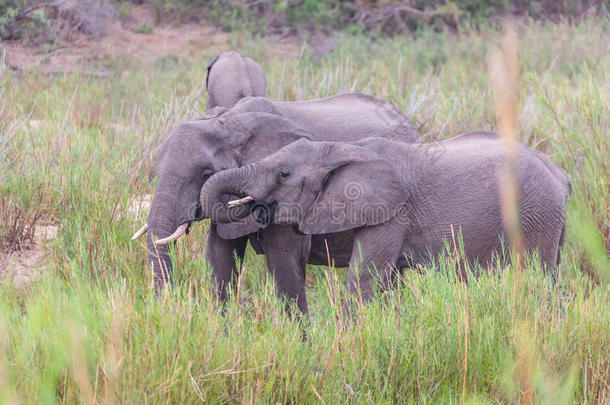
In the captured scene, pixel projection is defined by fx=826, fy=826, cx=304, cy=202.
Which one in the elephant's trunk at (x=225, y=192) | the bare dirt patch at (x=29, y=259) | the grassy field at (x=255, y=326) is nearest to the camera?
the grassy field at (x=255, y=326)

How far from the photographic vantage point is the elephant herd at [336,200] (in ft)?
13.3

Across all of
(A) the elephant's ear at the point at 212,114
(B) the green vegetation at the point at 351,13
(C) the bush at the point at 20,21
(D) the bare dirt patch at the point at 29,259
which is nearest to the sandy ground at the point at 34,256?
(D) the bare dirt patch at the point at 29,259

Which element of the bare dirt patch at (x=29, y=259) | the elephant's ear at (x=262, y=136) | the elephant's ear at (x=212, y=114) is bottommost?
the bare dirt patch at (x=29, y=259)

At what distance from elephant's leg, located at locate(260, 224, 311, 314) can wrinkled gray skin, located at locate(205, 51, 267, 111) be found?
79.9 inches

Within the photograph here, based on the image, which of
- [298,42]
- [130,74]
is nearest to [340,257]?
[130,74]

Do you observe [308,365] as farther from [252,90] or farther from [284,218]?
[252,90]

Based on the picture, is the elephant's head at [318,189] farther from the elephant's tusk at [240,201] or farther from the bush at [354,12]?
the bush at [354,12]

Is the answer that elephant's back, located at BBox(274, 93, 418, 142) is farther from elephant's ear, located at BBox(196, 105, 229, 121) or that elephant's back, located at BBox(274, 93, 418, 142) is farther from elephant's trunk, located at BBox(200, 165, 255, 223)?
elephant's trunk, located at BBox(200, 165, 255, 223)

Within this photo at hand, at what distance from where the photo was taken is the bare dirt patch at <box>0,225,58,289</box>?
4695 mm

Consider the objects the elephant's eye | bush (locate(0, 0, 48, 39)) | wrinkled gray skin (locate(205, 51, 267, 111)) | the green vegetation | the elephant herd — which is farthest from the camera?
the green vegetation

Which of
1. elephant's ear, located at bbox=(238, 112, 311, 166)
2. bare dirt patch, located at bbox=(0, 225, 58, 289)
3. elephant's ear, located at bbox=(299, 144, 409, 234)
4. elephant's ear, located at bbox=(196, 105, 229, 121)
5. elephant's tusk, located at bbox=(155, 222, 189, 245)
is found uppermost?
elephant's ear, located at bbox=(196, 105, 229, 121)

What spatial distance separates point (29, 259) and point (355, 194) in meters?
2.21

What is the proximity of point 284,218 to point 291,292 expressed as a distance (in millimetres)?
487

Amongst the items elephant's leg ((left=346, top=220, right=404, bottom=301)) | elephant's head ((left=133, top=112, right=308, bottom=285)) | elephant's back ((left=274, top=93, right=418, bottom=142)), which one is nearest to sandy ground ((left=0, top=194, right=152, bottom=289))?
elephant's head ((left=133, top=112, right=308, bottom=285))
